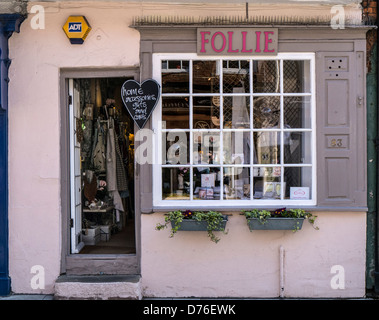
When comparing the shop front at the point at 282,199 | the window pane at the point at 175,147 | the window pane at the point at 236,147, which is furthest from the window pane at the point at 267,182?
the window pane at the point at 175,147

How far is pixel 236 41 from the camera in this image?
528 centimetres

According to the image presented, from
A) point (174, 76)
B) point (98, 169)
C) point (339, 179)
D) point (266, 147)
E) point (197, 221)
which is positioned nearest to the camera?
point (197, 221)

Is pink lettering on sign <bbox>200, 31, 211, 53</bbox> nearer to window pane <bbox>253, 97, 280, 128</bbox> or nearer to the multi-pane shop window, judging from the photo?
the multi-pane shop window

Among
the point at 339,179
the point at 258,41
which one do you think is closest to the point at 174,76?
the point at 258,41

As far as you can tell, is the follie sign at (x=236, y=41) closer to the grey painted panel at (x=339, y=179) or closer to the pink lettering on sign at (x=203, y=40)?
the pink lettering on sign at (x=203, y=40)

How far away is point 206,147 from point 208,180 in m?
0.45

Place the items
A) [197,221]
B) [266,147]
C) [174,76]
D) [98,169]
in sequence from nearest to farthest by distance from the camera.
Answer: [197,221] → [174,76] → [266,147] → [98,169]

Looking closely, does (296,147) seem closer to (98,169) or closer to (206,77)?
(206,77)

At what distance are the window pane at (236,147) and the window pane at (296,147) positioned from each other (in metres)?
0.51

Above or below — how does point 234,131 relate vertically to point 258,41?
below

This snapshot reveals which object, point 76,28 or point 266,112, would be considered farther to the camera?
point 266,112

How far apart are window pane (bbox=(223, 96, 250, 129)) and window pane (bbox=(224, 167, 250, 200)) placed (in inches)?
23.5
